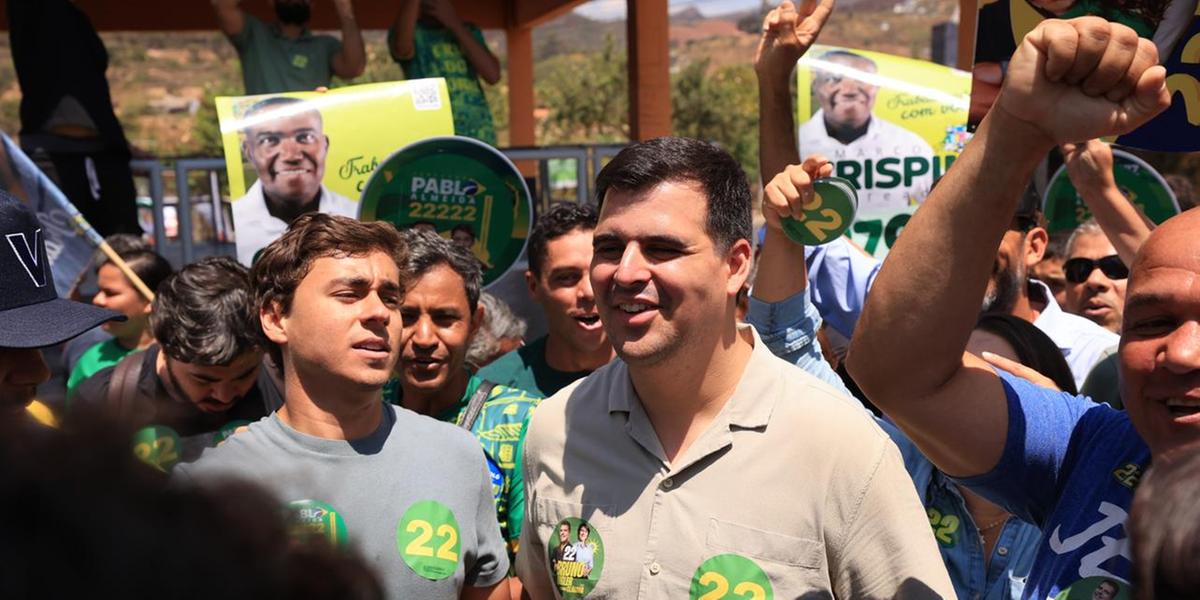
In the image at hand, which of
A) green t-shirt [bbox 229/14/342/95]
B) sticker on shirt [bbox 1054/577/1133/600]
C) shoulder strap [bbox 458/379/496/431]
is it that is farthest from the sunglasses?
green t-shirt [bbox 229/14/342/95]

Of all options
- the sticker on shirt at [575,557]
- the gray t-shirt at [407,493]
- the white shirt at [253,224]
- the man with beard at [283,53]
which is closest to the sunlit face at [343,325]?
the gray t-shirt at [407,493]

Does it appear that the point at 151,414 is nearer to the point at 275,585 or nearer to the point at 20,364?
the point at 275,585

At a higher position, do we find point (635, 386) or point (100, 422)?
point (100, 422)

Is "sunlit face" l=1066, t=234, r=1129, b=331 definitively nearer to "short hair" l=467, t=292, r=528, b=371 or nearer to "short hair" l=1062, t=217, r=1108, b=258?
"short hair" l=1062, t=217, r=1108, b=258

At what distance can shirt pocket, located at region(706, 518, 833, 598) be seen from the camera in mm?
2150

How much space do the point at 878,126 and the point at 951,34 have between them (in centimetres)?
820

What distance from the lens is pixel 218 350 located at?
3590 millimetres

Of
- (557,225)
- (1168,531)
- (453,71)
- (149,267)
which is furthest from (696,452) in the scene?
(453,71)

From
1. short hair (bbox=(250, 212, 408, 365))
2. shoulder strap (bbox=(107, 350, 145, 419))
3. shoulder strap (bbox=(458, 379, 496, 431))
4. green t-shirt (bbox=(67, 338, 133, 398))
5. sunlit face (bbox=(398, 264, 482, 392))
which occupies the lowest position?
green t-shirt (bbox=(67, 338, 133, 398))

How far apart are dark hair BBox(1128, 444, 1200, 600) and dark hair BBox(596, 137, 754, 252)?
51.1 inches

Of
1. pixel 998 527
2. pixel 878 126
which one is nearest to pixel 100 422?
pixel 998 527

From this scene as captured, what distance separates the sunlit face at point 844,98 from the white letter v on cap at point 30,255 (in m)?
3.20

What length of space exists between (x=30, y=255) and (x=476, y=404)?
1.40m

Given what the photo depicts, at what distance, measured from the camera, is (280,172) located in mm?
4512
